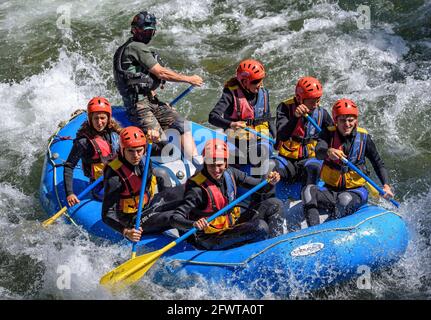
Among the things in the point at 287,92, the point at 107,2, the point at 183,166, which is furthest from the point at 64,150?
the point at 107,2

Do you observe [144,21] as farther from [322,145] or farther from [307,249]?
[307,249]

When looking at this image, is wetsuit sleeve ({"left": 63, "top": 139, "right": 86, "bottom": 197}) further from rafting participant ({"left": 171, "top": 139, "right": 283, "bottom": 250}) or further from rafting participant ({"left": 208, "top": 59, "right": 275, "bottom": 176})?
rafting participant ({"left": 171, "top": 139, "right": 283, "bottom": 250})

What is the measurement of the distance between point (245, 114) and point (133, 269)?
214 centimetres

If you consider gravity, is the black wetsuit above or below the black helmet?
below

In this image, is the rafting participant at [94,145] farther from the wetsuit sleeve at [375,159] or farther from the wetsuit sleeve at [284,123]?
the wetsuit sleeve at [375,159]

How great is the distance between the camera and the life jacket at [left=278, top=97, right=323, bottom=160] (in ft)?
25.0

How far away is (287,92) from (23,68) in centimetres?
438

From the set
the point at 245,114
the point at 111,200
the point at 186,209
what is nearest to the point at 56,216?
the point at 111,200

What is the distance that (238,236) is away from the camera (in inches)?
265

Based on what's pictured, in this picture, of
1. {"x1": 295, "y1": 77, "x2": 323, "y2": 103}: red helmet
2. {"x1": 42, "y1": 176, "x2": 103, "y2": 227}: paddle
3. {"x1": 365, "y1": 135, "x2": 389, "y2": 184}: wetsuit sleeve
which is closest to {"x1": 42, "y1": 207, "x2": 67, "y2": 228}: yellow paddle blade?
{"x1": 42, "y1": 176, "x2": 103, "y2": 227}: paddle

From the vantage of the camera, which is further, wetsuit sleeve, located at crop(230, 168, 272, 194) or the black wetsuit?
wetsuit sleeve, located at crop(230, 168, 272, 194)

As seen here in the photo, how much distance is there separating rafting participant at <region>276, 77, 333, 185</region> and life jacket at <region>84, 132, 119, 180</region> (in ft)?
5.57

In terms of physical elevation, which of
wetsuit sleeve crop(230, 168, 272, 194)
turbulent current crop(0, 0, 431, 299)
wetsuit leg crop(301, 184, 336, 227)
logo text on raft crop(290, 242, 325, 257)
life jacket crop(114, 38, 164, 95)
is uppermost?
life jacket crop(114, 38, 164, 95)
